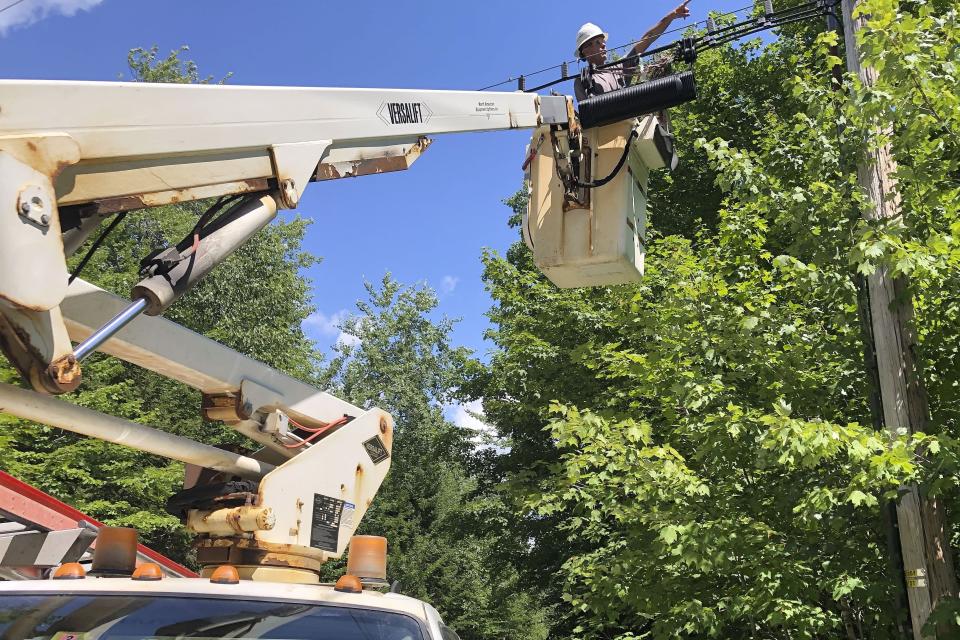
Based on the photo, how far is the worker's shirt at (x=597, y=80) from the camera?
517 cm

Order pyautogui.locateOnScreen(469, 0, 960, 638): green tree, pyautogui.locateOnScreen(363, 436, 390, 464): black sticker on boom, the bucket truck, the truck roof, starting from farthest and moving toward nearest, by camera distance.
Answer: pyautogui.locateOnScreen(469, 0, 960, 638): green tree
pyautogui.locateOnScreen(363, 436, 390, 464): black sticker on boom
the truck roof
the bucket truck

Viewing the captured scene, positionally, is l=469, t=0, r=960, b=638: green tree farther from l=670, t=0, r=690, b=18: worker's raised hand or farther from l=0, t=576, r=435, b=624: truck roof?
l=0, t=576, r=435, b=624: truck roof

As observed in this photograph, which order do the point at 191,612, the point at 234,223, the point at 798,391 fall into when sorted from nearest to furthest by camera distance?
the point at 191,612, the point at 234,223, the point at 798,391

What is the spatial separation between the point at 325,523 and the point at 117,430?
3.43 ft

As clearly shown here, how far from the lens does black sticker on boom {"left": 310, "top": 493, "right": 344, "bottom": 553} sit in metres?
3.89

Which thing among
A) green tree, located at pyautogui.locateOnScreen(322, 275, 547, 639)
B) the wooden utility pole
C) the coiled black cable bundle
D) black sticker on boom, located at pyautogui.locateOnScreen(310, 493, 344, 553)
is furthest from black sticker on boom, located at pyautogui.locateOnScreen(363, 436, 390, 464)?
green tree, located at pyautogui.locateOnScreen(322, 275, 547, 639)

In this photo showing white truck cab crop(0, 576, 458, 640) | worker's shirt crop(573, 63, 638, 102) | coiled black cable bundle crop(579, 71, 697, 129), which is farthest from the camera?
worker's shirt crop(573, 63, 638, 102)

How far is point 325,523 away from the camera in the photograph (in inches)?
156

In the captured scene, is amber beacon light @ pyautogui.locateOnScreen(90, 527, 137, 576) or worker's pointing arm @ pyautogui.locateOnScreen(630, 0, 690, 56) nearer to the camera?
amber beacon light @ pyautogui.locateOnScreen(90, 527, 137, 576)

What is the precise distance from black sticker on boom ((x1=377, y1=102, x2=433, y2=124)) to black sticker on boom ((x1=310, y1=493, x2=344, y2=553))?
177 centimetres

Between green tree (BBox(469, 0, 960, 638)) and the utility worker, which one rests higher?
the utility worker

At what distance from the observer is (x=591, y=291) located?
53.2ft

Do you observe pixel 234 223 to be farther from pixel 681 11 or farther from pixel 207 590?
pixel 681 11

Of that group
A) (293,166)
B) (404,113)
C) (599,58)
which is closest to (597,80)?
(599,58)
